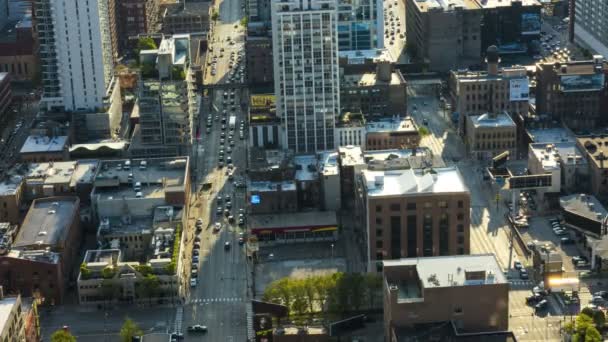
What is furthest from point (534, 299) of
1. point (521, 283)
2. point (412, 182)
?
point (412, 182)

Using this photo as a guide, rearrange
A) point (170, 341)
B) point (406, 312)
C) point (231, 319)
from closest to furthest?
point (406, 312) < point (170, 341) < point (231, 319)

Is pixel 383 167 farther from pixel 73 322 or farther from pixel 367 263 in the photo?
pixel 73 322

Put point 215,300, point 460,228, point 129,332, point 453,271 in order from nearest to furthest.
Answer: point 453,271
point 129,332
point 215,300
point 460,228

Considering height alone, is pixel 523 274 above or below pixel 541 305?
above

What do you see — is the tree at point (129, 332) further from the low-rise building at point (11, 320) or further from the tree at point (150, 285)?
the low-rise building at point (11, 320)

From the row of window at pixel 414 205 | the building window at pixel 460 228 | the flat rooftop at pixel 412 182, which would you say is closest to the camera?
the row of window at pixel 414 205

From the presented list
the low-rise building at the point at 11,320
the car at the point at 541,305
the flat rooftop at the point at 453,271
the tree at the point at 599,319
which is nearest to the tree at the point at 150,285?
the low-rise building at the point at 11,320

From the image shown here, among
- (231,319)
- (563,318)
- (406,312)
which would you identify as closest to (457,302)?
(406,312)

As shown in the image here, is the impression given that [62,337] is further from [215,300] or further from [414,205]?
[414,205]
